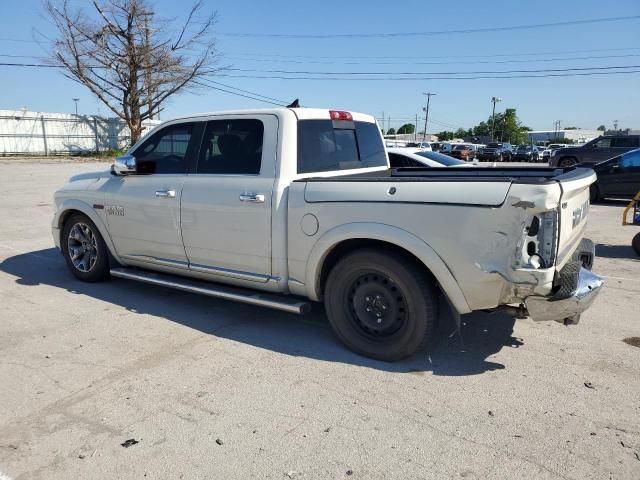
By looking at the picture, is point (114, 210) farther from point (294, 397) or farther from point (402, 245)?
point (402, 245)

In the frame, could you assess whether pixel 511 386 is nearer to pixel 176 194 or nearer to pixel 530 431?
pixel 530 431

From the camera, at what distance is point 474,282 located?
3469mm

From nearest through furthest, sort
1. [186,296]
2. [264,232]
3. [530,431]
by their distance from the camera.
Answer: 1. [530,431]
2. [264,232]
3. [186,296]

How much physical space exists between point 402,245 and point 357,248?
0.47m

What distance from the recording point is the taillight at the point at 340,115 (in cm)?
493

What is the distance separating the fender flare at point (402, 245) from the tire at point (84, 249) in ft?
9.93

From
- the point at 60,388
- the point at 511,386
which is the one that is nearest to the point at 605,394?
the point at 511,386

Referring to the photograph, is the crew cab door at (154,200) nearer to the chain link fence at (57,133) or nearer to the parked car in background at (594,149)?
the parked car in background at (594,149)

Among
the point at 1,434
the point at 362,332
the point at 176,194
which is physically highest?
the point at 176,194

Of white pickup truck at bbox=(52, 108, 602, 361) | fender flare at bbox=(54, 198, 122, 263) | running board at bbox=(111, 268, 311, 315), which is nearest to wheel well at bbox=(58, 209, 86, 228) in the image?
fender flare at bbox=(54, 198, 122, 263)

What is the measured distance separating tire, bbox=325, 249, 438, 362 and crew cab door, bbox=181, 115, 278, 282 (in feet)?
2.42

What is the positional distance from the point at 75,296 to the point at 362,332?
3.39 m

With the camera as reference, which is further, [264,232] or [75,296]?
[75,296]

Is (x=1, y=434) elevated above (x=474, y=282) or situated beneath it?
situated beneath
